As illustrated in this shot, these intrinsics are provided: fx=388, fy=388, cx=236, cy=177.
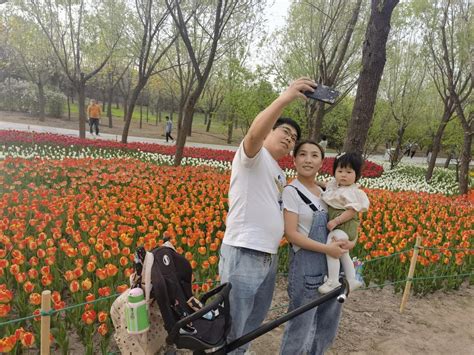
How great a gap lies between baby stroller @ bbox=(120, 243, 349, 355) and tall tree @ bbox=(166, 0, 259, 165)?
690 centimetres

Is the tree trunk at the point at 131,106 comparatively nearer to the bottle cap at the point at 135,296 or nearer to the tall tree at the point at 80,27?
the tall tree at the point at 80,27

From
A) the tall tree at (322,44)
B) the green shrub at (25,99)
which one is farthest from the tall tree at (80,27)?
the green shrub at (25,99)

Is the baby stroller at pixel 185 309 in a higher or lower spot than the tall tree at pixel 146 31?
lower

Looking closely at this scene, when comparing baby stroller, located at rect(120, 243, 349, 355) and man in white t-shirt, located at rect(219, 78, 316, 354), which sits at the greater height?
man in white t-shirt, located at rect(219, 78, 316, 354)

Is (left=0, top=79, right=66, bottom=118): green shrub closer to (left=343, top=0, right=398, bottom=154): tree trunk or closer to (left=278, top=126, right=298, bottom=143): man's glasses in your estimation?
(left=343, top=0, right=398, bottom=154): tree trunk

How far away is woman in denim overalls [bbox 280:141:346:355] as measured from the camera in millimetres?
2115

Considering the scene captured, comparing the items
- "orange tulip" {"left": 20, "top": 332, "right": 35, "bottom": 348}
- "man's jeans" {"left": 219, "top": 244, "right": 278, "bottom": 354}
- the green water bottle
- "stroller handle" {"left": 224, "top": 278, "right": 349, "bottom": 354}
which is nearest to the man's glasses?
"man's jeans" {"left": 219, "top": 244, "right": 278, "bottom": 354}

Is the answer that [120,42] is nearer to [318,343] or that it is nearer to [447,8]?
[447,8]

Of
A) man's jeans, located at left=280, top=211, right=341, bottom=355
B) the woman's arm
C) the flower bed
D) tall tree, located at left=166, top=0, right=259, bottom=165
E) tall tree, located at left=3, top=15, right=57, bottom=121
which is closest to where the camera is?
the woman's arm

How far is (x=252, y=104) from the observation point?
63.5 ft

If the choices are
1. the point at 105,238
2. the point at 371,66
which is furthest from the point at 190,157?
the point at 105,238

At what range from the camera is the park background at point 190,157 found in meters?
3.21

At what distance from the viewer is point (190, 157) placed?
39.2ft

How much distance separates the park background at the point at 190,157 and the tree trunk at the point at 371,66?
0.05 ft
